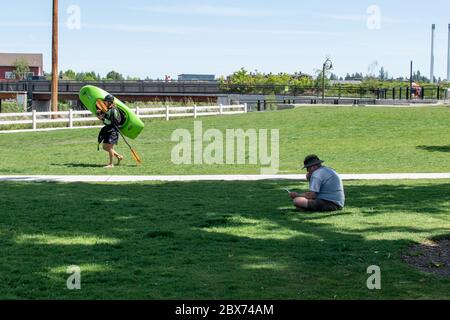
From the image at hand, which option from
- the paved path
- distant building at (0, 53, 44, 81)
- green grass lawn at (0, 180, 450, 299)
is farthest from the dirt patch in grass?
distant building at (0, 53, 44, 81)

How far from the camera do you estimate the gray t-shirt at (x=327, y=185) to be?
11.2 metres

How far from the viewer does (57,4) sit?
37.2 m

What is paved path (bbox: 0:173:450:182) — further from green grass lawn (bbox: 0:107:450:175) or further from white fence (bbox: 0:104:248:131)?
white fence (bbox: 0:104:248:131)

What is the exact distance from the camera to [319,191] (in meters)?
11.4

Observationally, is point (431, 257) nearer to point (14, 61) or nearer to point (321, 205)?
point (321, 205)

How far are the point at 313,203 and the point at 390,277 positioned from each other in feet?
12.9

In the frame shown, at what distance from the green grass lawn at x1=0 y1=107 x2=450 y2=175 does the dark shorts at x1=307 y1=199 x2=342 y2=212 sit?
716cm

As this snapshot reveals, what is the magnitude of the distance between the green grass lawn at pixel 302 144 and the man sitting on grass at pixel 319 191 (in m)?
7.16

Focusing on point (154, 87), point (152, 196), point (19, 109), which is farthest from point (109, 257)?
point (154, 87)

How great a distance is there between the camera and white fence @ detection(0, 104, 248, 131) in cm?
3272

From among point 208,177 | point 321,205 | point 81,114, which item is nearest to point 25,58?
point 81,114

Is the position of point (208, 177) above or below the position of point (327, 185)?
below

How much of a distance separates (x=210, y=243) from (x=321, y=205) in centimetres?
291

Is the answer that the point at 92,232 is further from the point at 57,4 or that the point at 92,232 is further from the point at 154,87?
the point at 154,87
